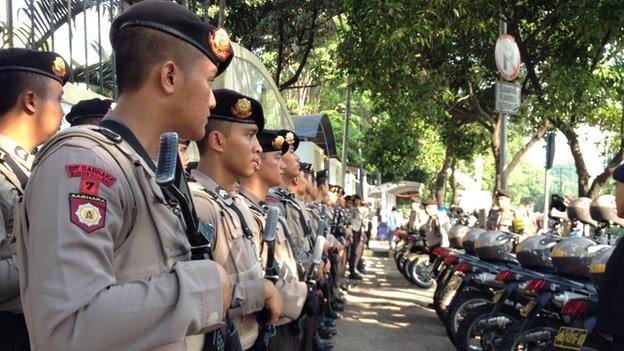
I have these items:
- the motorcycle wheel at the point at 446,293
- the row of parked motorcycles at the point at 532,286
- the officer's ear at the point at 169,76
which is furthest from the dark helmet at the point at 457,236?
the officer's ear at the point at 169,76

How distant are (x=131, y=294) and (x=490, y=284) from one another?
556 cm

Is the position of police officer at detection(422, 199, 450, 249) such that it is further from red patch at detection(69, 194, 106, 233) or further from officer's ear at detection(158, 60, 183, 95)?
red patch at detection(69, 194, 106, 233)

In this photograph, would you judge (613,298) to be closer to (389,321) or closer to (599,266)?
(599,266)

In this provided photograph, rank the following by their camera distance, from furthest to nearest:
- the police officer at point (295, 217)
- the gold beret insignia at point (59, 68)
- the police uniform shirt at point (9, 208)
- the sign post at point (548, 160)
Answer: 1. the sign post at point (548, 160)
2. the police officer at point (295, 217)
3. the gold beret insignia at point (59, 68)
4. the police uniform shirt at point (9, 208)

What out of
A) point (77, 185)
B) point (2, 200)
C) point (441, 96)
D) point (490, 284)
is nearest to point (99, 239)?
point (77, 185)

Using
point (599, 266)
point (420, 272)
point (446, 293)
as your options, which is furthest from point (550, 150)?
point (599, 266)

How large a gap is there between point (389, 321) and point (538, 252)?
10.8 ft

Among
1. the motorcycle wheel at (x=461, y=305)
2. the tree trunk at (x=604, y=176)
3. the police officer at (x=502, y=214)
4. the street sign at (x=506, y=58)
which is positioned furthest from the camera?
the tree trunk at (x=604, y=176)

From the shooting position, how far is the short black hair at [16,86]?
8.37ft

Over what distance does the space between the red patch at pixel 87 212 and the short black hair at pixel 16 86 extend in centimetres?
142

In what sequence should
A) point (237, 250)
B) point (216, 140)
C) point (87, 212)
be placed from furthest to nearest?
point (216, 140), point (237, 250), point (87, 212)

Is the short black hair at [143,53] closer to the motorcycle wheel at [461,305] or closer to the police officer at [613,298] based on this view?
the police officer at [613,298]

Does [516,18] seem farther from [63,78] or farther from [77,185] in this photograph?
[77,185]

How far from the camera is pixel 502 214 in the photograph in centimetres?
962
